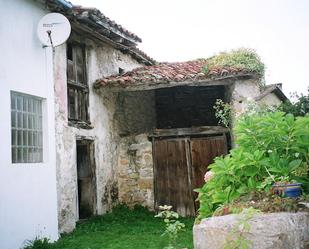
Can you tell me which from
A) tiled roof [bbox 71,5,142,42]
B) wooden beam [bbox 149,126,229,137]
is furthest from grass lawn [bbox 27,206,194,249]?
tiled roof [bbox 71,5,142,42]

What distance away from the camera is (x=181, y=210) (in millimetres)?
9938

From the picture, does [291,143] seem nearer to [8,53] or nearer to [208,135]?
[8,53]

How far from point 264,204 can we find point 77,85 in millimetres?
6217

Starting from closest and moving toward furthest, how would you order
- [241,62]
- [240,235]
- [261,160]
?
1. [240,235]
2. [261,160]
3. [241,62]

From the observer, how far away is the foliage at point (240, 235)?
326cm

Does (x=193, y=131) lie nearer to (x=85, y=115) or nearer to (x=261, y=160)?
(x=85, y=115)

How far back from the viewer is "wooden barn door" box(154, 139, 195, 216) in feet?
32.7

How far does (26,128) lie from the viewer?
6.93 metres

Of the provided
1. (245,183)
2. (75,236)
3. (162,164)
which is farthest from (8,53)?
(162,164)

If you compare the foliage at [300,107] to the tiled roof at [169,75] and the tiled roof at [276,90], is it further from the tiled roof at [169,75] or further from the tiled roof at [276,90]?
the tiled roof at [276,90]

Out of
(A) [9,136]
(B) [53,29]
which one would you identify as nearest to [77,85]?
(B) [53,29]

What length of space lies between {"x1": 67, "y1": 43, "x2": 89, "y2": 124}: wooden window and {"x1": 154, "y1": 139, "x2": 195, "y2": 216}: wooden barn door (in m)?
2.24

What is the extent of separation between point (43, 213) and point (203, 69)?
195 inches

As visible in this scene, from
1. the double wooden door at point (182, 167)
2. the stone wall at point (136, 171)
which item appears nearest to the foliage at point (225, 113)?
the double wooden door at point (182, 167)
